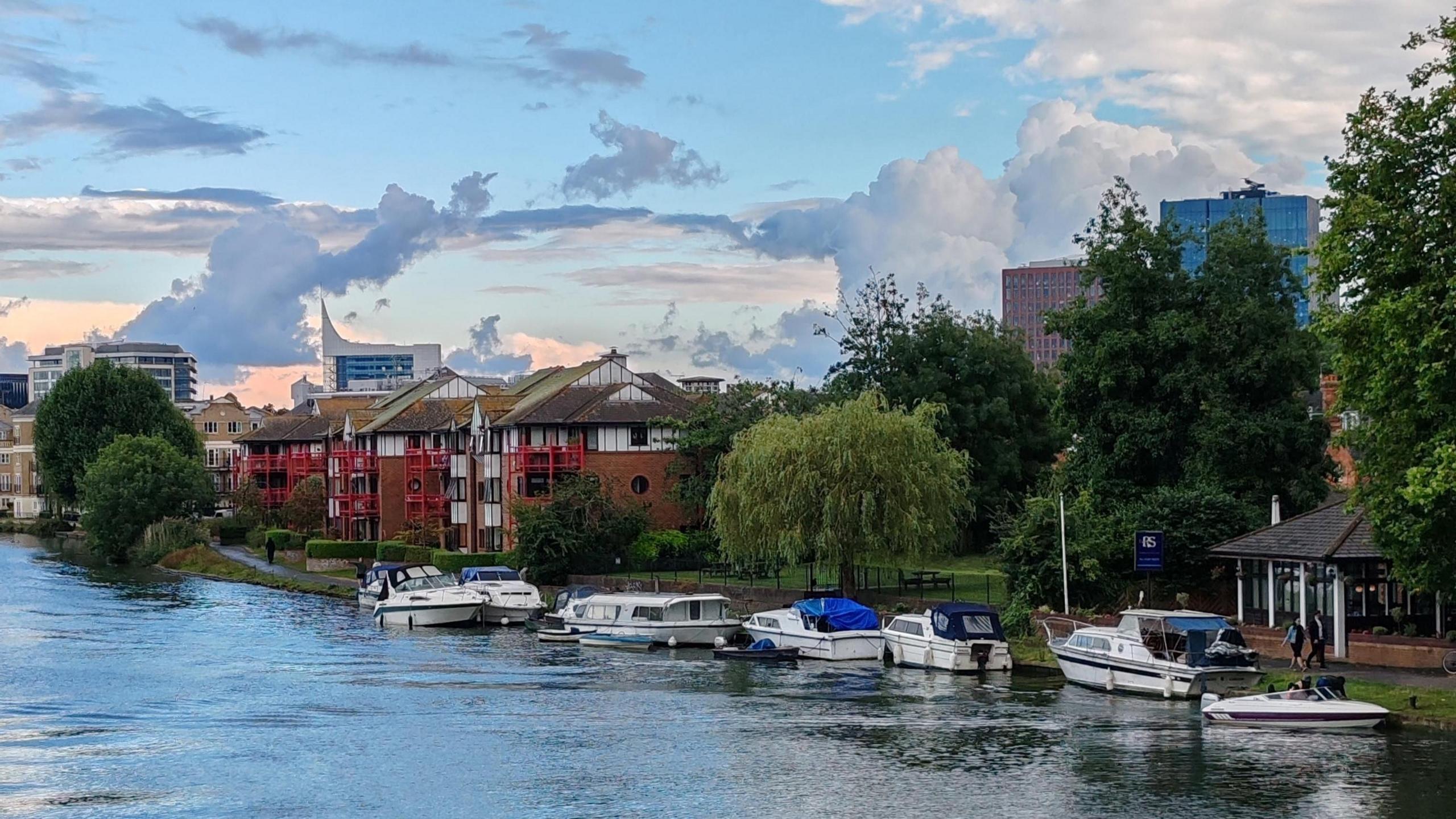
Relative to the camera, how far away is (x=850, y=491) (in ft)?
206

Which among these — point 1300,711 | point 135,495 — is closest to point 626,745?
point 1300,711

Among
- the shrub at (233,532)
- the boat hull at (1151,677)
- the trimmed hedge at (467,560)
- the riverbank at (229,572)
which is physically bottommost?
the boat hull at (1151,677)

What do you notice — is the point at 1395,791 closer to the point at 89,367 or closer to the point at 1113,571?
the point at 1113,571

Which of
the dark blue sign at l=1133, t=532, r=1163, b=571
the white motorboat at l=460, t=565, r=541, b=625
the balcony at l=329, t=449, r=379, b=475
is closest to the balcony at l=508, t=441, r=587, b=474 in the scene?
the white motorboat at l=460, t=565, r=541, b=625

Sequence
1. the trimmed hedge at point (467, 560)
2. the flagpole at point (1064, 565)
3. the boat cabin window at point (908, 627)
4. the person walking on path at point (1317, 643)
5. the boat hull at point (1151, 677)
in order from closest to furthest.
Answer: the boat hull at point (1151, 677) < the person walking on path at point (1317, 643) < the flagpole at point (1064, 565) < the boat cabin window at point (908, 627) < the trimmed hedge at point (467, 560)

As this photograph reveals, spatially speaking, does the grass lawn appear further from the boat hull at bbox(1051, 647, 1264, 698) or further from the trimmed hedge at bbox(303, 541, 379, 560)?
the trimmed hedge at bbox(303, 541, 379, 560)

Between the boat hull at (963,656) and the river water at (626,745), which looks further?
the boat hull at (963,656)

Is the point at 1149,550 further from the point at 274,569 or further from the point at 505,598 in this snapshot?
the point at 274,569

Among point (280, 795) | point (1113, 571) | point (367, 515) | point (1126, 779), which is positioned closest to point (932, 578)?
point (1113, 571)

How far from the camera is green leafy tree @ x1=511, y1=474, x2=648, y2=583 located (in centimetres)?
8156

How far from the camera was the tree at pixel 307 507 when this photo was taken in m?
118

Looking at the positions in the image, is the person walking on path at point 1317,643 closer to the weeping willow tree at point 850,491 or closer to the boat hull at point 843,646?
the boat hull at point 843,646

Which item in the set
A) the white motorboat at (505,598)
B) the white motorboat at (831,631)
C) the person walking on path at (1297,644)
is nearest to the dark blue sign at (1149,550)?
the person walking on path at (1297,644)

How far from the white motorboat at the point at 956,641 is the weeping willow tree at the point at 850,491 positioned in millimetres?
7600
